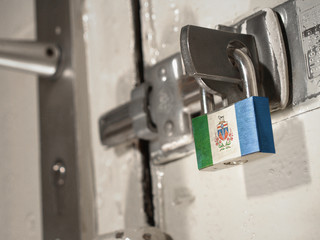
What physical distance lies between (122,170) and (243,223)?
8.7 inches

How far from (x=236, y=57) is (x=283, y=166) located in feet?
0.36

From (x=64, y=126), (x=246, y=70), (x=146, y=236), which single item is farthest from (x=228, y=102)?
(x=64, y=126)

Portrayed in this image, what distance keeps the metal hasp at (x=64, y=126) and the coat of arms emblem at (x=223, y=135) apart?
0.33m

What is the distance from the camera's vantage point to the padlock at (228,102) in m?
0.47

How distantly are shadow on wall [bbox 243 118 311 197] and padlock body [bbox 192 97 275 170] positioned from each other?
55mm

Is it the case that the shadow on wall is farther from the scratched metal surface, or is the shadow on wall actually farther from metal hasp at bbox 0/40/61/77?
metal hasp at bbox 0/40/61/77

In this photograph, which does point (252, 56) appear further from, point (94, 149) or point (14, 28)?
point (14, 28)

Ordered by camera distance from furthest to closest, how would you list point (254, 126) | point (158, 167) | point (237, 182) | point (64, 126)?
point (64, 126) < point (158, 167) < point (237, 182) < point (254, 126)

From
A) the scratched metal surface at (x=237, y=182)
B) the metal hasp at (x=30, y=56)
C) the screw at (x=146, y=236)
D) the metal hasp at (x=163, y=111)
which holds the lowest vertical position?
the screw at (x=146, y=236)

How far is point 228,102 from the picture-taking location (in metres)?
0.52

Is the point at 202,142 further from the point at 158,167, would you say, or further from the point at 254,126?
the point at 158,167

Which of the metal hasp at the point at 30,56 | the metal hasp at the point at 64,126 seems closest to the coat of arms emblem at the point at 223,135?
the metal hasp at the point at 64,126

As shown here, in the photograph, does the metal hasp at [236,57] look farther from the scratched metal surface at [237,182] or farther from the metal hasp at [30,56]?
the metal hasp at [30,56]

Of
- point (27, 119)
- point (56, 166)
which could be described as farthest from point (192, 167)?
point (27, 119)
